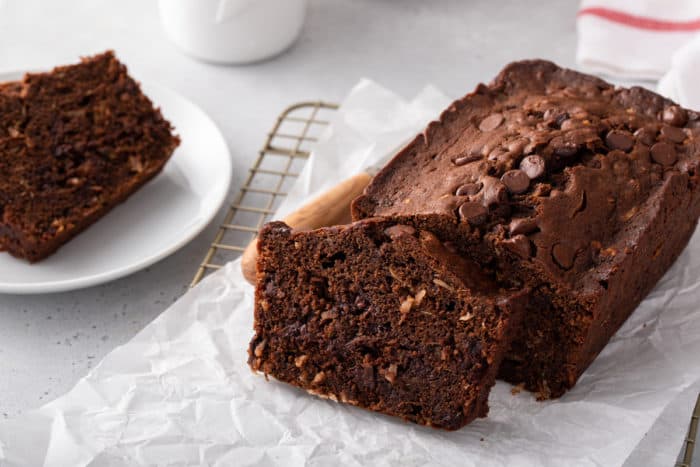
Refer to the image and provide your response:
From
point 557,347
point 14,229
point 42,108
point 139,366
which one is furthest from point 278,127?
point 557,347

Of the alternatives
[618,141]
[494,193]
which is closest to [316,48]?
[618,141]

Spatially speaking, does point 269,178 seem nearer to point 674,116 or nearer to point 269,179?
point 269,179

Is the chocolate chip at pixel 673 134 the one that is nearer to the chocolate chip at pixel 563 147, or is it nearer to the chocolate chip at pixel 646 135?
the chocolate chip at pixel 646 135

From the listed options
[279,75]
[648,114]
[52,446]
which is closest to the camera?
[52,446]

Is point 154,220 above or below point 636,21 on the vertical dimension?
below

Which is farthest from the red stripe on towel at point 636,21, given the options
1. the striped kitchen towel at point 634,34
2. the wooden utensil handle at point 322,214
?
the wooden utensil handle at point 322,214

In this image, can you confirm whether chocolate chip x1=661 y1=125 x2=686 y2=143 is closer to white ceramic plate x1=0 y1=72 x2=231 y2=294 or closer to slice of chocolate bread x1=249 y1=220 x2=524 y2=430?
slice of chocolate bread x1=249 y1=220 x2=524 y2=430

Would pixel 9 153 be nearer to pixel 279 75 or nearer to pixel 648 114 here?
pixel 279 75
